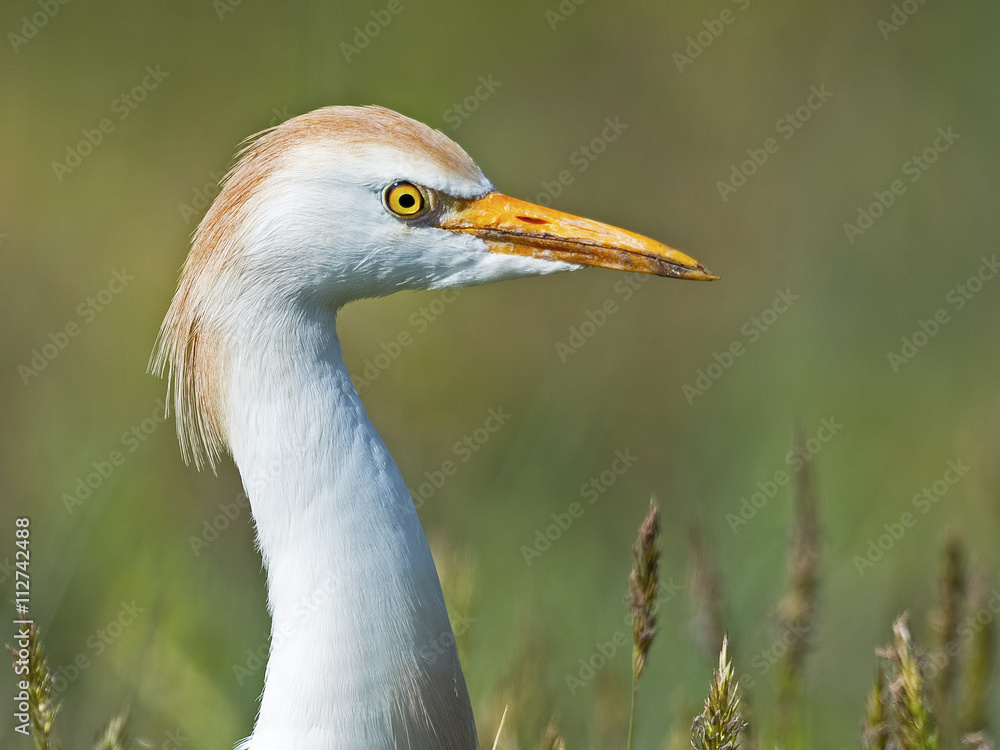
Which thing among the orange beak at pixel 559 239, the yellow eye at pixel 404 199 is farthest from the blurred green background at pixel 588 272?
the yellow eye at pixel 404 199

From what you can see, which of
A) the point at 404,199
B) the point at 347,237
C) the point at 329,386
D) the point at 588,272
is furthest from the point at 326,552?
the point at 588,272

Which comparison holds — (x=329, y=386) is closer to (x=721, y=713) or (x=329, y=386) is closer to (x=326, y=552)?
(x=326, y=552)

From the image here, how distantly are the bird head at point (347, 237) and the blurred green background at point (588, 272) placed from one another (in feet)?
7.58

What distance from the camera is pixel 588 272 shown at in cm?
739

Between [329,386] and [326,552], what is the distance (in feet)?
1.10

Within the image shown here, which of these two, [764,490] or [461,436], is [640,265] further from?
[461,436]

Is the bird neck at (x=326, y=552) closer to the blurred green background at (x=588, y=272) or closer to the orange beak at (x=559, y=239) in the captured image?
the orange beak at (x=559, y=239)

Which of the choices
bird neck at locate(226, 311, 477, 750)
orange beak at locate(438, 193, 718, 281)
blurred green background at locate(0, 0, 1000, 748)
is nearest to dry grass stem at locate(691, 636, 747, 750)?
bird neck at locate(226, 311, 477, 750)

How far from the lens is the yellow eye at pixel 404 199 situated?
2109 mm

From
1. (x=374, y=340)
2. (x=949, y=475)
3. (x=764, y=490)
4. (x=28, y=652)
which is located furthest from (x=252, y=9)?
(x=28, y=652)

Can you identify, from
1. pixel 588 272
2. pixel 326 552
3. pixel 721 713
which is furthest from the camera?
pixel 588 272

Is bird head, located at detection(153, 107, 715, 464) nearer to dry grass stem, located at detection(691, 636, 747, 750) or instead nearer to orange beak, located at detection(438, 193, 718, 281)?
orange beak, located at detection(438, 193, 718, 281)

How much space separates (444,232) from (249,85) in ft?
15.7

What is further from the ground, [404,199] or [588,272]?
[588,272]
